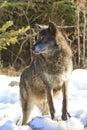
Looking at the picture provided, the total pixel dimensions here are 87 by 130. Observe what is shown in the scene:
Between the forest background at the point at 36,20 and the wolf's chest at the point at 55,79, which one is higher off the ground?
the wolf's chest at the point at 55,79

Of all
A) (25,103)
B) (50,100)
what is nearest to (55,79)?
(50,100)

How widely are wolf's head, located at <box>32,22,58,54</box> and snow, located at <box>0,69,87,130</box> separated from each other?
0.87 metres

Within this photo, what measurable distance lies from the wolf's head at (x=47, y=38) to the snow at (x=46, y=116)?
0.87m

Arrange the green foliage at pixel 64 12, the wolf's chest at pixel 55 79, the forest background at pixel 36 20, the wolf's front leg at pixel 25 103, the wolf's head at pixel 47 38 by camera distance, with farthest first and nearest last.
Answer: the green foliage at pixel 64 12 → the forest background at pixel 36 20 → the wolf's front leg at pixel 25 103 → the wolf's chest at pixel 55 79 → the wolf's head at pixel 47 38

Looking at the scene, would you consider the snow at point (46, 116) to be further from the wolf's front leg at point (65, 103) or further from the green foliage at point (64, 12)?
the green foliage at point (64, 12)

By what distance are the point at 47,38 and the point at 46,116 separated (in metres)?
1.08

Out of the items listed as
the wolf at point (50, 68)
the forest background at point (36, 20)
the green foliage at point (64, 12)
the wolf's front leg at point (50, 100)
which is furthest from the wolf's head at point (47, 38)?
the green foliage at point (64, 12)

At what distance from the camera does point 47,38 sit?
5688 mm

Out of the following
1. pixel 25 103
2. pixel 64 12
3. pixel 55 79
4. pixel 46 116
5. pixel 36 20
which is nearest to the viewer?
pixel 55 79

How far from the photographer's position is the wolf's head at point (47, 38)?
5.63 meters

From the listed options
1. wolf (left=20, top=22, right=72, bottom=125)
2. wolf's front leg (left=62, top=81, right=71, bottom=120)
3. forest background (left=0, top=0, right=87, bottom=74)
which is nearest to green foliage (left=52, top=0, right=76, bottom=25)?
forest background (left=0, top=0, right=87, bottom=74)

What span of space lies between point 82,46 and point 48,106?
32.3 feet

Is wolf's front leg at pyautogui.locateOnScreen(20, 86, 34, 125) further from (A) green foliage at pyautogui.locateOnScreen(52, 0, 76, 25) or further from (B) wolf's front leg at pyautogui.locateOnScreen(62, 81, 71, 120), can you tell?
(A) green foliage at pyautogui.locateOnScreen(52, 0, 76, 25)

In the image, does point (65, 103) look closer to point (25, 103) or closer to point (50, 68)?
point (50, 68)
